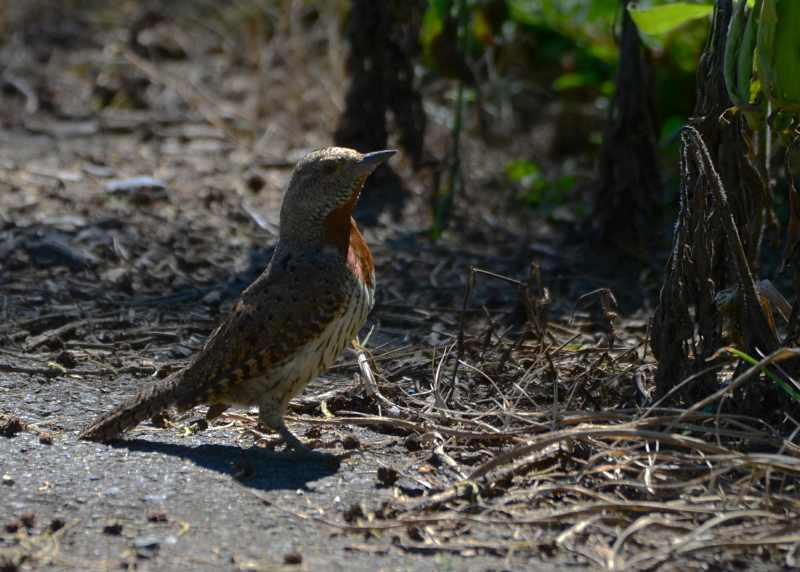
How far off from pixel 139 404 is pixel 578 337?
2366 millimetres

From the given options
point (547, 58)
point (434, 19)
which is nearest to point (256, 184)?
point (434, 19)

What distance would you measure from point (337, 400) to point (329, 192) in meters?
1.01

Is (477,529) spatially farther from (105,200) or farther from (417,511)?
(105,200)

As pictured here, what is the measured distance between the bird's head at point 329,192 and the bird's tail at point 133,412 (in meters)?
0.88

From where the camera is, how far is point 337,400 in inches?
215

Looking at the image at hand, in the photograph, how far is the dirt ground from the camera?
394 cm

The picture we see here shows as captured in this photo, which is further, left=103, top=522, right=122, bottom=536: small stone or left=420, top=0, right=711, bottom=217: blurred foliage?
left=420, top=0, right=711, bottom=217: blurred foliage

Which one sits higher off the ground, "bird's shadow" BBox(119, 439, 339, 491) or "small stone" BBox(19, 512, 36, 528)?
"small stone" BBox(19, 512, 36, 528)

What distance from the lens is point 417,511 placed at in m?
4.18

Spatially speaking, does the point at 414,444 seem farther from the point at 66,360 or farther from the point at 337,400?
the point at 66,360

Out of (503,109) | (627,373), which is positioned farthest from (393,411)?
(503,109)

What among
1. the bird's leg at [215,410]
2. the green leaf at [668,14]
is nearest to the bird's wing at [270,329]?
the bird's leg at [215,410]

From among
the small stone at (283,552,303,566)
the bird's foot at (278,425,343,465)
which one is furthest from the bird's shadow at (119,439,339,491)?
the small stone at (283,552,303,566)

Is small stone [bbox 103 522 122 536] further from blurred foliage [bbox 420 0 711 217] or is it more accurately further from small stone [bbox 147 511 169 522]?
blurred foliage [bbox 420 0 711 217]
